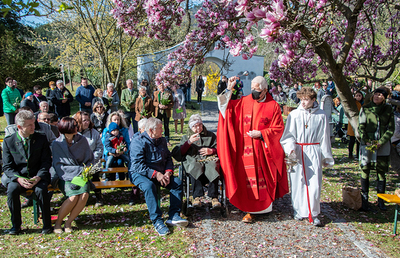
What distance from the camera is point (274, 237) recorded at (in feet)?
13.6

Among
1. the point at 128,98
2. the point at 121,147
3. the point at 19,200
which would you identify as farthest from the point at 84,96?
the point at 19,200

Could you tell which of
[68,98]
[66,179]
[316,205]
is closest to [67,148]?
[66,179]

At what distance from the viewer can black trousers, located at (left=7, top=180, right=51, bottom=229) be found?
4070 mm

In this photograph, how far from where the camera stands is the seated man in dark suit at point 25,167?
4.08 meters

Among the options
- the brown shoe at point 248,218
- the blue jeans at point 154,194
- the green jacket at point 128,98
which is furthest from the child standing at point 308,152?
the green jacket at point 128,98

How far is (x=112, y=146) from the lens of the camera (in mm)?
5816

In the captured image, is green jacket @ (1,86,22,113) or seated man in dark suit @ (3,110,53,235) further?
green jacket @ (1,86,22,113)

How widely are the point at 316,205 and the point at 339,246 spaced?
2.28ft

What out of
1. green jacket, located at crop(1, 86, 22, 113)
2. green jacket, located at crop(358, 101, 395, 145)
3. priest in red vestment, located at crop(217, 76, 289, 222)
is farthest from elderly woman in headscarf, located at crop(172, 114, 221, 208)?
green jacket, located at crop(1, 86, 22, 113)

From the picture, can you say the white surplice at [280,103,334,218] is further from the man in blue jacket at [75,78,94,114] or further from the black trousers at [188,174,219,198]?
the man in blue jacket at [75,78,94,114]

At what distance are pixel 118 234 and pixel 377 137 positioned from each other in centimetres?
422

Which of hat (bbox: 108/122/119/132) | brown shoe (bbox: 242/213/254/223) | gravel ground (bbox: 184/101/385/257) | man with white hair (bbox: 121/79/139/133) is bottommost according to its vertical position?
gravel ground (bbox: 184/101/385/257)

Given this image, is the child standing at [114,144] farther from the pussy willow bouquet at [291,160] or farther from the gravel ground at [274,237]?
the pussy willow bouquet at [291,160]

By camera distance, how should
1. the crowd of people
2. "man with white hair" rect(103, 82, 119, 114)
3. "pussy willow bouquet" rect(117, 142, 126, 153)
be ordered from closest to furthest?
the crowd of people < "pussy willow bouquet" rect(117, 142, 126, 153) < "man with white hair" rect(103, 82, 119, 114)
